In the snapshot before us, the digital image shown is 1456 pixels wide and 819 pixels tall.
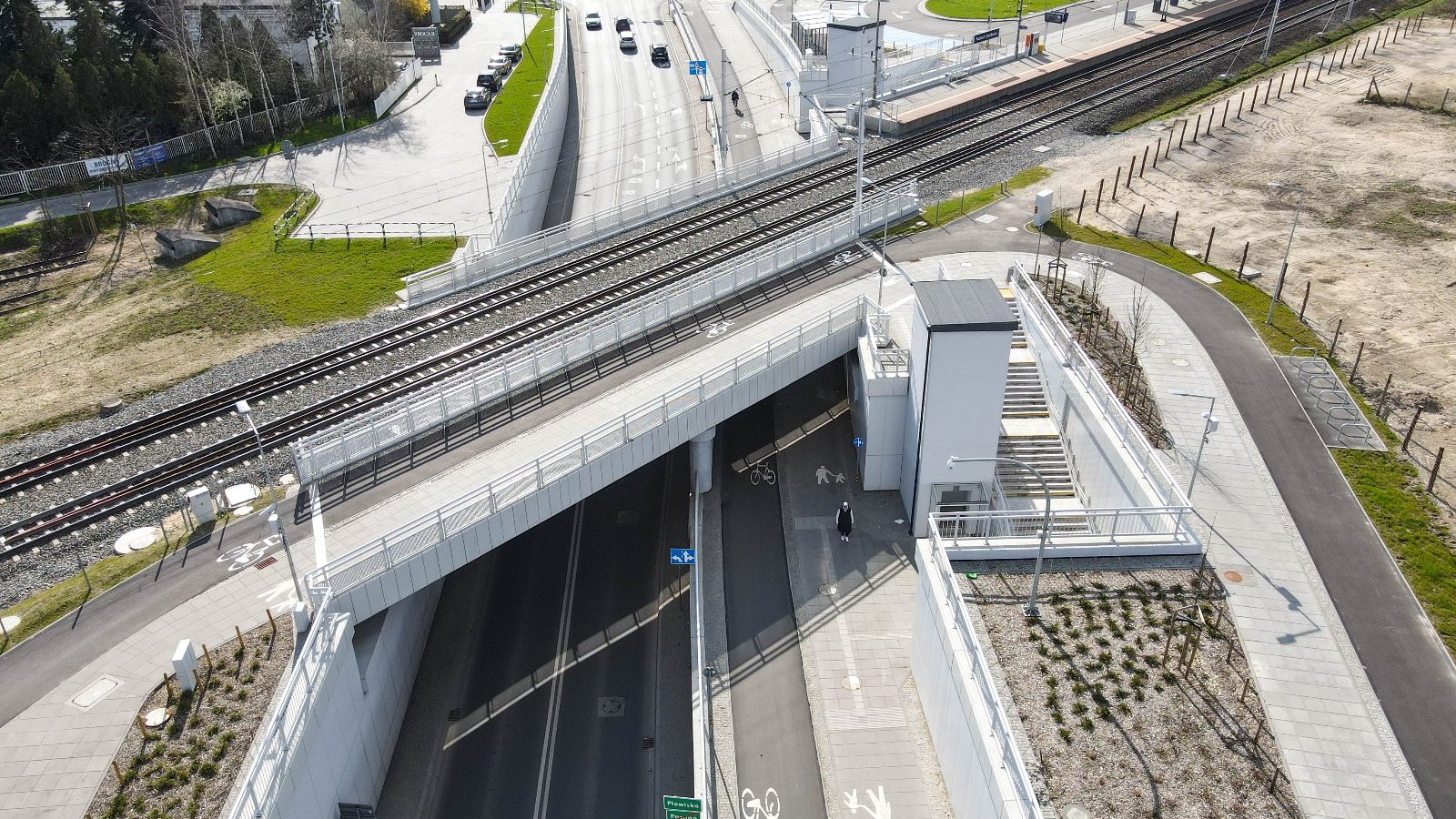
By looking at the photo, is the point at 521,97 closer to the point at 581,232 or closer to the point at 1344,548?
the point at 581,232

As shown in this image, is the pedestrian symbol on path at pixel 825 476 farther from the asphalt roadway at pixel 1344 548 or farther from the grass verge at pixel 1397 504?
the grass verge at pixel 1397 504

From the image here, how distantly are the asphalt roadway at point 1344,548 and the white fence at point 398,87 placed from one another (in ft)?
132

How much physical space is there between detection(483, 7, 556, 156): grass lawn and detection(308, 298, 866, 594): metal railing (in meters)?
31.8

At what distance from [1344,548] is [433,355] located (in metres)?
28.8

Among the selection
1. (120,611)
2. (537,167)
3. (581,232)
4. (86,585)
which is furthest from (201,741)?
(537,167)

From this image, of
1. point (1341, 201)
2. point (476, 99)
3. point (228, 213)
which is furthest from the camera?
point (476, 99)

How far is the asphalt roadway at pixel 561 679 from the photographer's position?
86.7 feet

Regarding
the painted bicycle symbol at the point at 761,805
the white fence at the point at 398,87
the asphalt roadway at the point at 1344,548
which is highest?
the white fence at the point at 398,87

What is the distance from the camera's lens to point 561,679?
2966 cm

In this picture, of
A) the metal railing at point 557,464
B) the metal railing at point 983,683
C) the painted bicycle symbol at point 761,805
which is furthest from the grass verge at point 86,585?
the metal railing at point 983,683

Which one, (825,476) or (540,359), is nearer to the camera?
(540,359)

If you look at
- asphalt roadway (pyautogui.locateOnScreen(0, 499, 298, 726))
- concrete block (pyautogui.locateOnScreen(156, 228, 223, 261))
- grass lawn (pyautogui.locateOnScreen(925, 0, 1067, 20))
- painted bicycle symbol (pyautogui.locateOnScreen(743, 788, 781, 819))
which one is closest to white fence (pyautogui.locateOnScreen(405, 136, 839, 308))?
concrete block (pyautogui.locateOnScreen(156, 228, 223, 261))

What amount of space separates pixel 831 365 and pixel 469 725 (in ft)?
67.5

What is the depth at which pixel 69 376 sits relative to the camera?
39.1 m
